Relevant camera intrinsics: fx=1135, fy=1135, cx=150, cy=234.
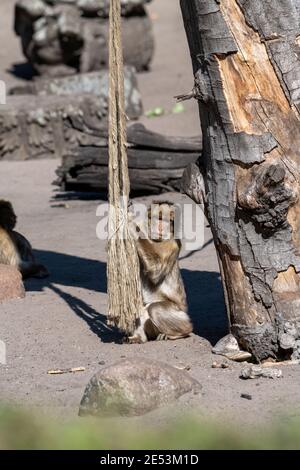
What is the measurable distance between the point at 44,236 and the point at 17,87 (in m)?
6.16

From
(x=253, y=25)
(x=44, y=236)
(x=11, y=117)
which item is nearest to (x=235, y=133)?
(x=253, y=25)

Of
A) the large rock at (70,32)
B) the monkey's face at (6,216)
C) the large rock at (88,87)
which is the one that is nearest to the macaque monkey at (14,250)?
the monkey's face at (6,216)

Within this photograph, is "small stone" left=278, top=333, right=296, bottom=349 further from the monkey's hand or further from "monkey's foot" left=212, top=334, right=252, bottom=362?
the monkey's hand

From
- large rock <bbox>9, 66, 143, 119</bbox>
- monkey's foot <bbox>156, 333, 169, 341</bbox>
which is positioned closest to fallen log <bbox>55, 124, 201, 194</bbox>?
large rock <bbox>9, 66, 143, 119</bbox>

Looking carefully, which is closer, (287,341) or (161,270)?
(287,341)

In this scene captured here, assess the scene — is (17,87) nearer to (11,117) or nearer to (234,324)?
(11,117)

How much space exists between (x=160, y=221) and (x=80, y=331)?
0.86 metres

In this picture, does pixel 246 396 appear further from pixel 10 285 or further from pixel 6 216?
pixel 6 216

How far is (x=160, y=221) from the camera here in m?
7.23

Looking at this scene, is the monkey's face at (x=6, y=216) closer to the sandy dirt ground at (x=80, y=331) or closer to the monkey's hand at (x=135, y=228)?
the sandy dirt ground at (x=80, y=331)

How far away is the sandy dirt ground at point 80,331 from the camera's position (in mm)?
5707

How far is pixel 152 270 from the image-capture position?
7137mm

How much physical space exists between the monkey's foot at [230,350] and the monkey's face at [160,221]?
946 mm

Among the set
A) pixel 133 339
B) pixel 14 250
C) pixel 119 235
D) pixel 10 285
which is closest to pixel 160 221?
pixel 119 235
